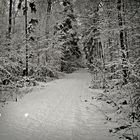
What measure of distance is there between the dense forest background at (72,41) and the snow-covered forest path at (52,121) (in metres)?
1.33

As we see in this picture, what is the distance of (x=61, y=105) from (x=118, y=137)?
13.1 ft

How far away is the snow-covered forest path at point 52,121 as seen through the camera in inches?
231

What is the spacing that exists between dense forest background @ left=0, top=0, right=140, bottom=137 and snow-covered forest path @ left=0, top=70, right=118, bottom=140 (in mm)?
1328

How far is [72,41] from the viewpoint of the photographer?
26062 mm

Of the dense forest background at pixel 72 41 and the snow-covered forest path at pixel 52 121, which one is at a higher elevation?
the dense forest background at pixel 72 41

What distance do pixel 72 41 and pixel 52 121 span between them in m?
19.9

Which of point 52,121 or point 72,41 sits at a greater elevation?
point 72,41

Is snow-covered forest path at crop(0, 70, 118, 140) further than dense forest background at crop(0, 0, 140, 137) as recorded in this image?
No

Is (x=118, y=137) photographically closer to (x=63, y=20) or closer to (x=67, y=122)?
(x=67, y=122)

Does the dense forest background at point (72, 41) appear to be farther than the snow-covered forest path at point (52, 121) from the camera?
Yes

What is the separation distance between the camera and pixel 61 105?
9.24m

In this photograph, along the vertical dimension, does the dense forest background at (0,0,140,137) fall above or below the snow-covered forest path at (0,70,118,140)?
above

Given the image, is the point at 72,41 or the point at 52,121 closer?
the point at 52,121

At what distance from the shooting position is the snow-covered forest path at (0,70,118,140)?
586 centimetres
